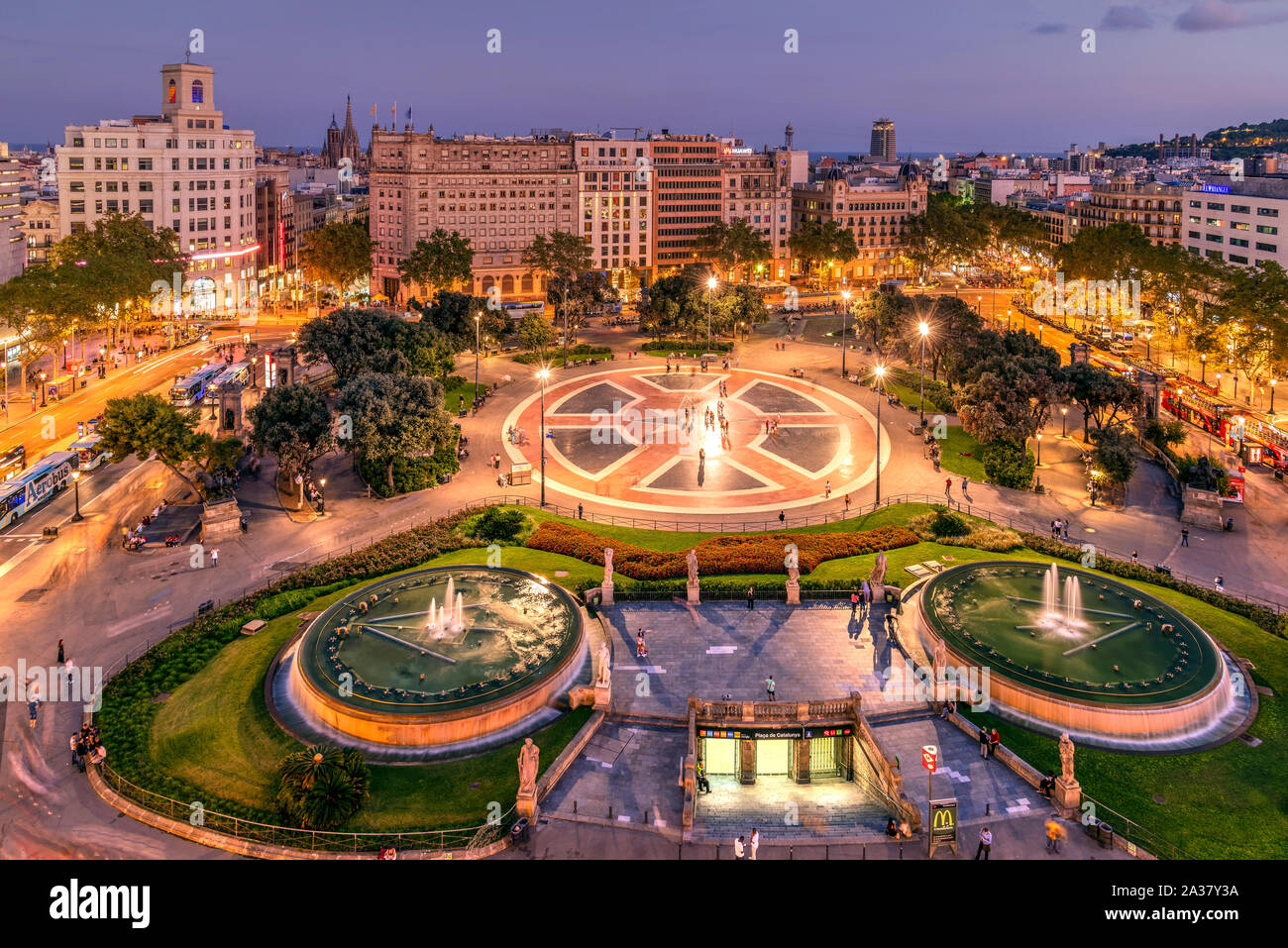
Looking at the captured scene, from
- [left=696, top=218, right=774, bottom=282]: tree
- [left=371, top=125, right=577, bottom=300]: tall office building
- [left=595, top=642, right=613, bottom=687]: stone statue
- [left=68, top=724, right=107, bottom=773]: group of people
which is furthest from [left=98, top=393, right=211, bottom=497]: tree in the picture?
[left=696, top=218, right=774, bottom=282]: tree

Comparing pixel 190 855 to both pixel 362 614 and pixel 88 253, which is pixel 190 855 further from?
pixel 88 253

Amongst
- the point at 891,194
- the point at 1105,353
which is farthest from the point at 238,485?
the point at 891,194

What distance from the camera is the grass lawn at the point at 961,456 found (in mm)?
71062

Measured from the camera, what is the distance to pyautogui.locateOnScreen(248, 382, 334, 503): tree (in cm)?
6156

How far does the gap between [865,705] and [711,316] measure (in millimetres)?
77332

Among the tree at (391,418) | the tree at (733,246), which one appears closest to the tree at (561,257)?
the tree at (733,246)

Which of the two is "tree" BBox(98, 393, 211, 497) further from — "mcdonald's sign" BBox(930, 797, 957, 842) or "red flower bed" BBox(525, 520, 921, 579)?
"mcdonald's sign" BBox(930, 797, 957, 842)

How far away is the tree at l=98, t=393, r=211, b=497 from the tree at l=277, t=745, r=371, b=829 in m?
32.4

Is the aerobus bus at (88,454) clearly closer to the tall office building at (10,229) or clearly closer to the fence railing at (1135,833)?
the tall office building at (10,229)

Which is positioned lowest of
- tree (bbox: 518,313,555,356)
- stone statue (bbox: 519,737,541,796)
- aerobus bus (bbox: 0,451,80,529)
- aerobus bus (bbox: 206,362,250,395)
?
stone statue (bbox: 519,737,541,796)

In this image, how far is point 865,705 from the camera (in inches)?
1545

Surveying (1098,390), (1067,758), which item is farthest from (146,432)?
(1098,390)

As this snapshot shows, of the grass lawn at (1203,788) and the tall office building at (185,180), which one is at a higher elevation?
the tall office building at (185,180)

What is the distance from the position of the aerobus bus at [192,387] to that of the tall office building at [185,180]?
43242mm
